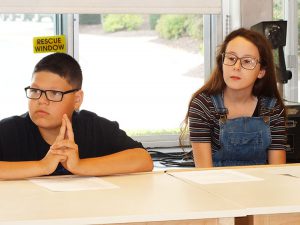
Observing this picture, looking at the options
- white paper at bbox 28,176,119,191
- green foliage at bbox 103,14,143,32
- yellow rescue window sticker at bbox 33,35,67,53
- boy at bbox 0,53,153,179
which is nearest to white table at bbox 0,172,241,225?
white paper at bbox 28,176,119,191

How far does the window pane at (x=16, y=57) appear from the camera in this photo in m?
3.80

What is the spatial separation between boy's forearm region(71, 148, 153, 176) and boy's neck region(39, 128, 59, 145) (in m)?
0.26

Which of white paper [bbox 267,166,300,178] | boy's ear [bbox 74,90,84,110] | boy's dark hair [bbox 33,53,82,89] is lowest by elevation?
white paper [bbox 267,166,300,178]

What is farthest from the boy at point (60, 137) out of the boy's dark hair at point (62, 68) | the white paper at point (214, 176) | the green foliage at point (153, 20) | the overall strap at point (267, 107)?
the green foliage at point (153, 20)

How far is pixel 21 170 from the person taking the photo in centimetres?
236

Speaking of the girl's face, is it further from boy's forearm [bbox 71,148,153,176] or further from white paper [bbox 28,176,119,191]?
white paper [bbox 28,176,119,191]

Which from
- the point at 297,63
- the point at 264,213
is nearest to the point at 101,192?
the point at 264,213

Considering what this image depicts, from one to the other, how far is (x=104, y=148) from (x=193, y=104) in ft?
2.13

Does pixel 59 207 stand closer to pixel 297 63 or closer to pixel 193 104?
pixel 193 104

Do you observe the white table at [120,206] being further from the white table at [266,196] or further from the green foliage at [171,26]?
the green foliage at [171,26]

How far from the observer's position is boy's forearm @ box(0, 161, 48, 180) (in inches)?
92.9

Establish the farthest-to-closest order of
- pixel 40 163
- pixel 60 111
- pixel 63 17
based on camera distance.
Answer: pixel 63 17, pixel 60 111, pixel 40 163

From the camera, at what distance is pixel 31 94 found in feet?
8.28

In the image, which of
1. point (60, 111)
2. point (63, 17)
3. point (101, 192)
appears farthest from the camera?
point (63, 17)
